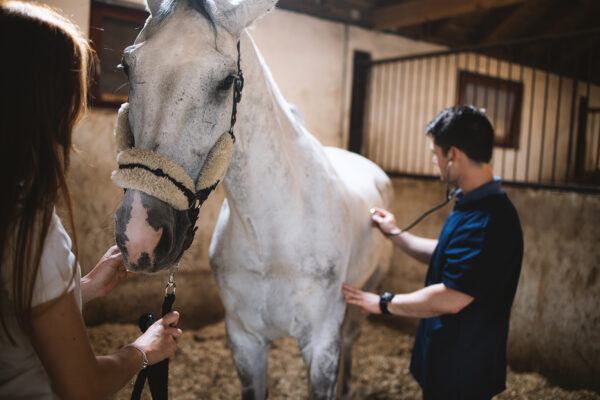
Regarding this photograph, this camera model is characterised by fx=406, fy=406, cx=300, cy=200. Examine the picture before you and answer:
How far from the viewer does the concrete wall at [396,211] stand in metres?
2.56

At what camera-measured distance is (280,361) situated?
9.59ft

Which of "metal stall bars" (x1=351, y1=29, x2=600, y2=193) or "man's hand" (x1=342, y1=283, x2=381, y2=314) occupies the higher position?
"metal stall bars" (x1=351, y1=29, x2=600, y2=193)

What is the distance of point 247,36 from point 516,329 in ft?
9.08

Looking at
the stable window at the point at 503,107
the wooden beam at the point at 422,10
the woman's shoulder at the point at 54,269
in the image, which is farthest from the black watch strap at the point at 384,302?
the stable window at the point at 503,107

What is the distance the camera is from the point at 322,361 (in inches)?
58.8

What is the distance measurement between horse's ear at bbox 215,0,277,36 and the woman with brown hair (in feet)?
1.45

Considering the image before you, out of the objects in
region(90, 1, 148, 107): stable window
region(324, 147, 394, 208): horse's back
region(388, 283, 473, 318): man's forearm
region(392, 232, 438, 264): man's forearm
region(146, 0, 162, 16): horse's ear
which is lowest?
region(388, 283, 473, 318): man's forearm

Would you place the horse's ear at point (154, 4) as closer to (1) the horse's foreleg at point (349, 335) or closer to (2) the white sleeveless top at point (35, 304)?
(2) the white sleeveless top at point (35, 304)

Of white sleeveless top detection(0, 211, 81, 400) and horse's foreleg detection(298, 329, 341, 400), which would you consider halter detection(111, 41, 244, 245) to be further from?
horse's foreleg detection(298, 329, 341, 400)

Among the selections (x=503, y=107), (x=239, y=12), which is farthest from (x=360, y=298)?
(x=503, y=107)

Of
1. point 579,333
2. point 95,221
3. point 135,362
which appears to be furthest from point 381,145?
point 135,362

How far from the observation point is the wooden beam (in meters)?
3.77

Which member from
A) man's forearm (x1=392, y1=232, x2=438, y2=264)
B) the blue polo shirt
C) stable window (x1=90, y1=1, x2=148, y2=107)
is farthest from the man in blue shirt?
stable window (x1=90, y1=1, x2=148, y2=107)

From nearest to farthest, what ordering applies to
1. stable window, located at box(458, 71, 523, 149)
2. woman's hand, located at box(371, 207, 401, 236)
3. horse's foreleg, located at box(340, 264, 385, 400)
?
woman's hand, located at box(371, 207, 401, 236), horse's foreleg, located at box(340, 264, 385, 400), stable window, located at box(458, 71, 523, 149)
